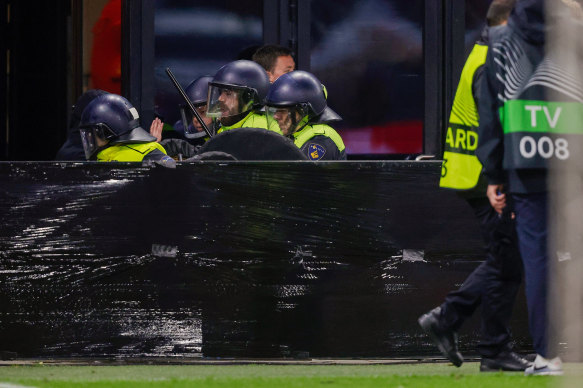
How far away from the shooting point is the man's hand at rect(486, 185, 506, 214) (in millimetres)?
7480

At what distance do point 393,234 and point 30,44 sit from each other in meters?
7.14

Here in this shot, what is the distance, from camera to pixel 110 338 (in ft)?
29.0

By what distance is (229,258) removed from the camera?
29.3ft

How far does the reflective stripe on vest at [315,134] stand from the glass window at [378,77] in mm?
3148

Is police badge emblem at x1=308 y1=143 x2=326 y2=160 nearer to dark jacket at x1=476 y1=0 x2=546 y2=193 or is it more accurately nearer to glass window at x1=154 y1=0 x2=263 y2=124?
dark jacket at x1=476 y1=0 x2=546 y2=193

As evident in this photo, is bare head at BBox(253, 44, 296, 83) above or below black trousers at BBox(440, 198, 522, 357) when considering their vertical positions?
above

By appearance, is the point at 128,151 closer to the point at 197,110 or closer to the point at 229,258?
the point at 229,258

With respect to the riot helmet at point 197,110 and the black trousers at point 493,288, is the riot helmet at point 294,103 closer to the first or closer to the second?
the riot helmet at point 197,110

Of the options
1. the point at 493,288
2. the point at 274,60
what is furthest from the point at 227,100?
the point at 493,288

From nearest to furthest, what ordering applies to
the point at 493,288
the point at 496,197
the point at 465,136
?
1. the point at 496,197
2. the point at 493,288
3. the point at 465,136

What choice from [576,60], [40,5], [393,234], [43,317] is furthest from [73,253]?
[40,5]

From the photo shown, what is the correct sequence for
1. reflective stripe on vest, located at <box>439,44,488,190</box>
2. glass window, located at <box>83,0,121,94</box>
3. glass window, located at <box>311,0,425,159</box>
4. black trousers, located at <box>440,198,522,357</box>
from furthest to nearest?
1. glass window, located at <box>83,0,121,94</box>
2. glass window, located at <box>311,0,425,159</box>
3. reflective stripe on vest, located at <box>439,44,488,190</box>
4. black trousers, located at <box>440,198,522,357</box>

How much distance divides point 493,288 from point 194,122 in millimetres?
4813

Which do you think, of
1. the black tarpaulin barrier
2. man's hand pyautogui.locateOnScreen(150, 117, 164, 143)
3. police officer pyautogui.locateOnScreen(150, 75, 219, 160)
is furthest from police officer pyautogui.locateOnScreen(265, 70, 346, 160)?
the black tarpaulin barrier
